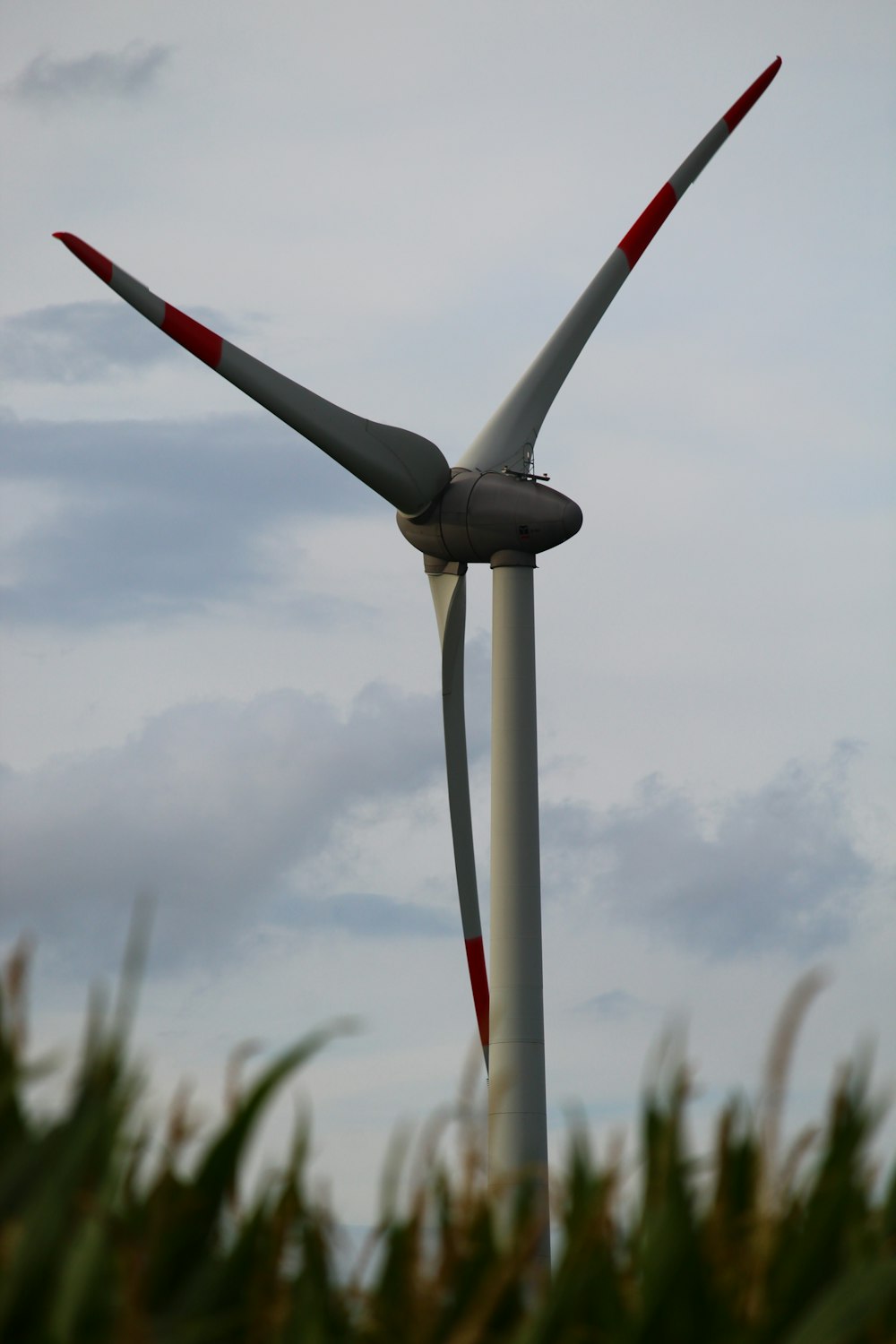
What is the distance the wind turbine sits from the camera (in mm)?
26938

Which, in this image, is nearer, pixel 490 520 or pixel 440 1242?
pixel 440 1242

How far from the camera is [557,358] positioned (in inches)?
1246

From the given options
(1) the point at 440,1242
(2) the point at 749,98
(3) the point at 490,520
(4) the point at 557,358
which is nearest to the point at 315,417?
(3) the point at 490,520

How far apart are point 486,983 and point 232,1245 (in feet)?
84.0

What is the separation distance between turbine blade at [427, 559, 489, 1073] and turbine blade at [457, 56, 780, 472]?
2.12 m

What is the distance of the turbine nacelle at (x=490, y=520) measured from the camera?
2941 centimetres

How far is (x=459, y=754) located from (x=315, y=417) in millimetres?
5920

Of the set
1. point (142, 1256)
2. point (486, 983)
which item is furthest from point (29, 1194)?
point (486, 983)

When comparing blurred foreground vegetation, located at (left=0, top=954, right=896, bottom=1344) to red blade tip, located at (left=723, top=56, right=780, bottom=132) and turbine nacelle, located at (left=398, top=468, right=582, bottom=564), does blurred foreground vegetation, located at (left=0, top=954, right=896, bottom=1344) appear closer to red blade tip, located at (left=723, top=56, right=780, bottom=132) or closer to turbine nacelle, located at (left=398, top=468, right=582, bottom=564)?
turbine nacelle, located at (left=398, top=468, right=582, bottom=564)

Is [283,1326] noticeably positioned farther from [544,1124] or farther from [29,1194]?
[544,1124]

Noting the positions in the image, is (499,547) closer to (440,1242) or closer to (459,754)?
(459,754)

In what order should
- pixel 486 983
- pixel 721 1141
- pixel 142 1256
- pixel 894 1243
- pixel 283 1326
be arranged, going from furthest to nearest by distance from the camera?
1. pixel 486 983
2. pixel 894 1243
3. pixel 721 1141
4. pixel 283 1326
5. pixel 142 1256

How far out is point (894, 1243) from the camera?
19.6 ft

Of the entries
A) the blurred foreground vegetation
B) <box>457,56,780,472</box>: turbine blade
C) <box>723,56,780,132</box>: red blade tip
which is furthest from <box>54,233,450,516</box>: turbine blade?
the blurred foreground vegetation
